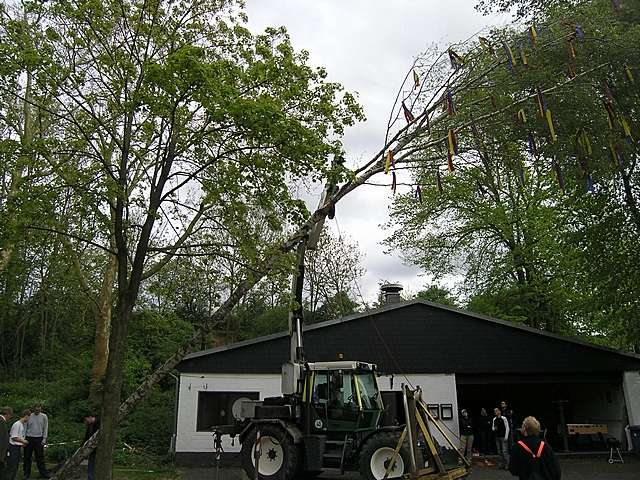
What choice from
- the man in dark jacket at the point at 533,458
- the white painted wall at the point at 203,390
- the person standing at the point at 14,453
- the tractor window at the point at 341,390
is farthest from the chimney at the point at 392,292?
the man in dark jacket at the point at 533,458

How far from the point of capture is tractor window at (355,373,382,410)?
11.6 metres

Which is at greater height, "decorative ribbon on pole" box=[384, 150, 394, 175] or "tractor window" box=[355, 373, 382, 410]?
"decorative ribbon on pole" box=[384, 150, 394, 175]

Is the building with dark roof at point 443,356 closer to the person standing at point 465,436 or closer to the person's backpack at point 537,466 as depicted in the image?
the person standing at point 465,436

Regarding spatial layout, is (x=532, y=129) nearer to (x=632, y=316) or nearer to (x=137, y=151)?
(x=632, y=316)

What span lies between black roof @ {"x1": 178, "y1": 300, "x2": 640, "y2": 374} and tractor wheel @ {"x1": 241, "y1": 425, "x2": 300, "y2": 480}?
15.5 ft

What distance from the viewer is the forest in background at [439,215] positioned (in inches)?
372

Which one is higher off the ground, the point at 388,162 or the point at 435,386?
the point at 388,162

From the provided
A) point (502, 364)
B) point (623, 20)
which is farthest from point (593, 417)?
point (623, 20)

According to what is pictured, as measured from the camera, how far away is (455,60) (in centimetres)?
1091

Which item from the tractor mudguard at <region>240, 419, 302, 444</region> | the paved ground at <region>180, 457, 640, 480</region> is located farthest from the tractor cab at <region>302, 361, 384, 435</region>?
the paved ground at <region>180, 457, 640, 480</region>

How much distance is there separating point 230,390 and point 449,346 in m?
6.44

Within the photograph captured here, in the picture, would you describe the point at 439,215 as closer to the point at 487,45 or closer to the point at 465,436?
the point at 465,436

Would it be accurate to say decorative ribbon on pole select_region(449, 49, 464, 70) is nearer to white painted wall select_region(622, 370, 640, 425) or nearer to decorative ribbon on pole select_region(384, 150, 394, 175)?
decorative ribbon on pole select_region(384, 150, 394, 175)

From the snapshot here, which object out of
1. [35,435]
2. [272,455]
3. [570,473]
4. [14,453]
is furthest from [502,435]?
[14,453]
